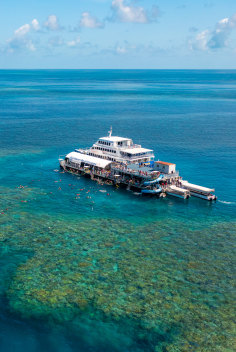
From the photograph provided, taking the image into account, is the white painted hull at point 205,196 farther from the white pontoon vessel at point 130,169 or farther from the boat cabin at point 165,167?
the boat cabin at point 165,167

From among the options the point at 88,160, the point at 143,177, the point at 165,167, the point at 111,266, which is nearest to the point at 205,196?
the point at 165,167

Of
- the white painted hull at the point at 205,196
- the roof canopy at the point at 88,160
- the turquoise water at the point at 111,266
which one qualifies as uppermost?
the roof canopy at the point at 88,160

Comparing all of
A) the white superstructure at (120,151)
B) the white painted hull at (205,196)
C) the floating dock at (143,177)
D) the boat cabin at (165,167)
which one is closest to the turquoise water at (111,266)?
the white painted hull at (205,196)

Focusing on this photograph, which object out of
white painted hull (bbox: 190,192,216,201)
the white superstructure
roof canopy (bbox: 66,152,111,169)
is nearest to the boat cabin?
white painted hull (bbox: 190,192,216,201)

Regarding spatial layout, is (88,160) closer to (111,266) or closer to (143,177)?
(143,177)

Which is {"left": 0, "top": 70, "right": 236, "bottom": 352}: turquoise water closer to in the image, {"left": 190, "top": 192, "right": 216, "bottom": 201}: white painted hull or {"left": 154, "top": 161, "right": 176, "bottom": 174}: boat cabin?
{"left": 190, "top": 192, "right": 216, "bottom": 201}: white painted hull

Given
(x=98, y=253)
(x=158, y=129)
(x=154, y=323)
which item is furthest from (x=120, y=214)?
(x=158, y=129)

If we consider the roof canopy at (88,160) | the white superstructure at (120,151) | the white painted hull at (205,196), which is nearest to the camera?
the white painted hull at (205,196)
